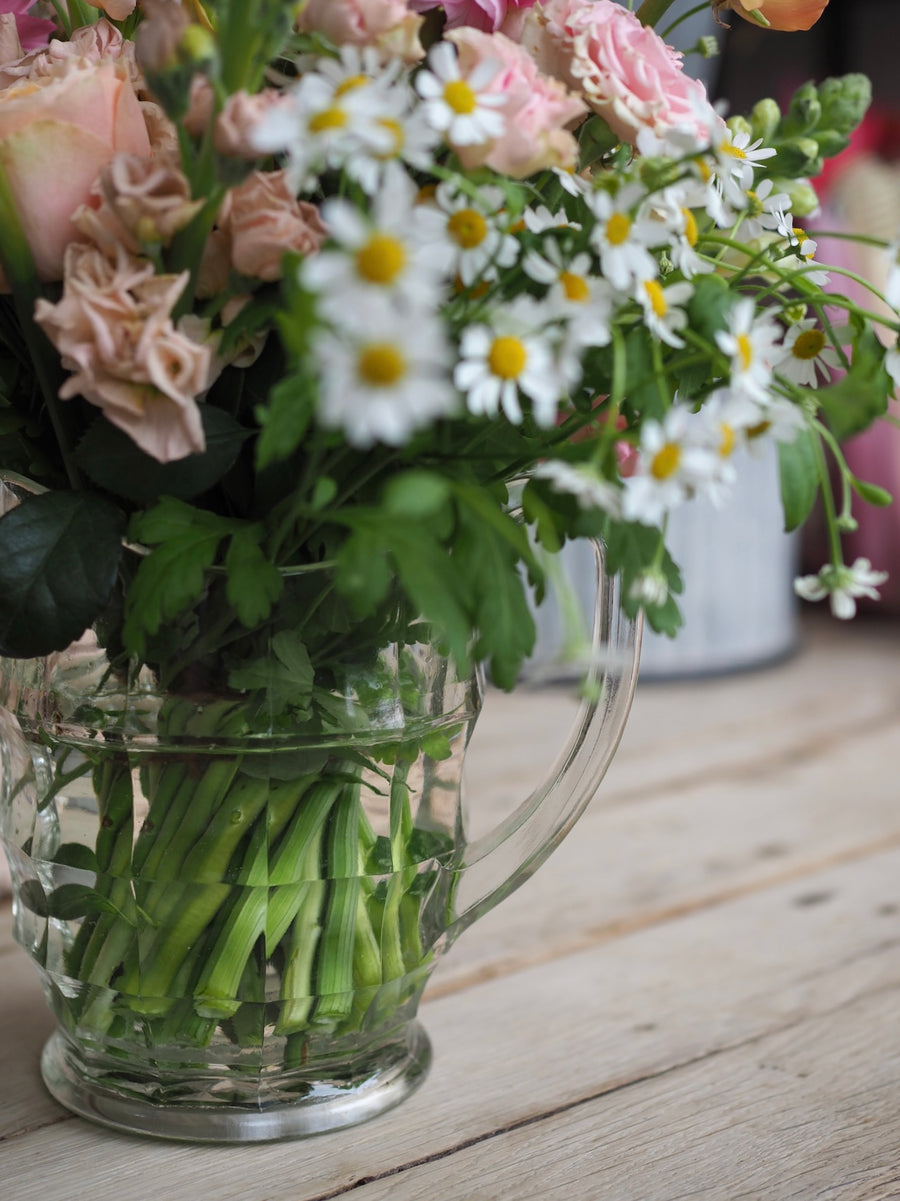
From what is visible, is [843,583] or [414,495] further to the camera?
[843,583]

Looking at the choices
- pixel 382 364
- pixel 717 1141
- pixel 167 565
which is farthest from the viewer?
pixel 717 1141

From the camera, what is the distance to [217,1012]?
1.55ft

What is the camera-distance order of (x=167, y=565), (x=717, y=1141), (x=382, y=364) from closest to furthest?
(x=382, y=364), (x=167, y=565), (x=717, y=1141)

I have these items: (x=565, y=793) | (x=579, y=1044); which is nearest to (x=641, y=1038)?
(x=579, y=1044)

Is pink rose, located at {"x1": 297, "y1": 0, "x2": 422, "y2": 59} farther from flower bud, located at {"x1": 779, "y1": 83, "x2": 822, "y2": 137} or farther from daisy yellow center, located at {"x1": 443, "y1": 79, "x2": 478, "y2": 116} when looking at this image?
flower bud, located at {"x1": 779, "y1": 83, "x2": 822, "y2": 137}

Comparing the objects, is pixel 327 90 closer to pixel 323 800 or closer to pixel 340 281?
pixel 340 281

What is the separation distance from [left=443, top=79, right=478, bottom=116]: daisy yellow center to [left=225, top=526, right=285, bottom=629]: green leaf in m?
0.14

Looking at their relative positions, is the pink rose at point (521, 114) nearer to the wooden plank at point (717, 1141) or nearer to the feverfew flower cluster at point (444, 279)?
the feverfew flower cluster at point (444, 279)

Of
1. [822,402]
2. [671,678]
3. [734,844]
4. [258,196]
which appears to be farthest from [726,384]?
[671,678]

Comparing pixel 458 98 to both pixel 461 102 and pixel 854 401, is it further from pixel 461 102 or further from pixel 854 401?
pixel 854 401

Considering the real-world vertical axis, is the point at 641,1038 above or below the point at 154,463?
below

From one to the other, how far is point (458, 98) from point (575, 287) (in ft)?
0.20

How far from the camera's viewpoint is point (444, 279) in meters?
0.37

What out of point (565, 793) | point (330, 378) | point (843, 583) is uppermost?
point (330, 378)
